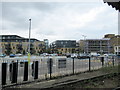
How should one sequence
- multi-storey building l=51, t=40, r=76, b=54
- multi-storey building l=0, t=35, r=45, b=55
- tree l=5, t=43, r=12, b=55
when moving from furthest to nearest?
multi-storey building l=51, t=40, r=76, b=54 < multi-storey building l=0, t=35, r=45, b=55 < tree l=5, t=43, r=12, b=55

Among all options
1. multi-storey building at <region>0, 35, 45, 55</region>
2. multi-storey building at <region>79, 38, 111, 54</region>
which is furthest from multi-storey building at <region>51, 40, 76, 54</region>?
multi-storey building at <region>0, 35, 45, 55</region>

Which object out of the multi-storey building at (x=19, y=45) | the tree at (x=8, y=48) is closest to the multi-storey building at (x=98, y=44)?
the multi-storey building at (x=19, y=45)

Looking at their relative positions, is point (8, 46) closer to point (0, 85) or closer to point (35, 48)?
point (35, 48)

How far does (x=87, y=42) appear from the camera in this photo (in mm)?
97500

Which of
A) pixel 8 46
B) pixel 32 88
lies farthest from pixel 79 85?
pixel 8 46

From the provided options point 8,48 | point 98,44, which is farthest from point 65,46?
point 8,48

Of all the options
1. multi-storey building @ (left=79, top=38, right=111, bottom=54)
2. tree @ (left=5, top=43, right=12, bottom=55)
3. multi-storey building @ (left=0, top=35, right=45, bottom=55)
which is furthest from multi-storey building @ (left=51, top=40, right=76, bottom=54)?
tree @ (left=5, top=43, right=12, bottom=55)

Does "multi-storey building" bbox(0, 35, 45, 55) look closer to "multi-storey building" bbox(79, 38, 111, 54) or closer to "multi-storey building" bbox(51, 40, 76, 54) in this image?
"multi-storey building" bbox(51, 40, 76, 54)

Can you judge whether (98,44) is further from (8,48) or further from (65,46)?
(8,48)

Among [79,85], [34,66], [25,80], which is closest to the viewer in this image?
[79,85]

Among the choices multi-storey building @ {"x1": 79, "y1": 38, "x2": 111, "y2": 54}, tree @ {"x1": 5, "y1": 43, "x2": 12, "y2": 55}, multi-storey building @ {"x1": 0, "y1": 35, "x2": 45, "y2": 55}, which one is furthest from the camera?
multi-storey building @ {"x1": 79, "y1": 38, "x2": 111, "y2": 54}

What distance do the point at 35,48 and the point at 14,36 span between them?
1650cm

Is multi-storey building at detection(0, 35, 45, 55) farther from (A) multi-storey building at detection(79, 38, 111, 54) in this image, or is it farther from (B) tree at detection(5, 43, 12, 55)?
(A) multi-storey building at detection(79, 38, 111, 54)

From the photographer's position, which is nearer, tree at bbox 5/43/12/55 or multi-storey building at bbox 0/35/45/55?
tree at bbox 5/43/12/55
